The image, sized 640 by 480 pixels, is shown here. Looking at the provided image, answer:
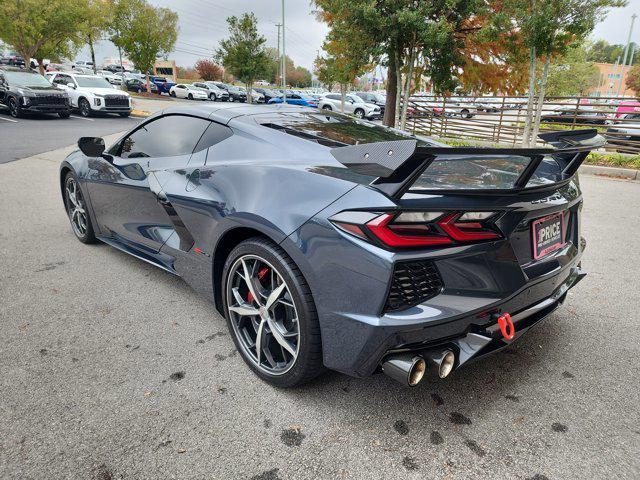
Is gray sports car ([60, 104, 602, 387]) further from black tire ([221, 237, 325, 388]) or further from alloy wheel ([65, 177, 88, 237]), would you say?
alloy wheel ([65, 177, 88, 237])

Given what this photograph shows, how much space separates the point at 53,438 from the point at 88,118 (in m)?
20.8

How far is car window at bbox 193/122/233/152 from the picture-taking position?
2836 millimetres

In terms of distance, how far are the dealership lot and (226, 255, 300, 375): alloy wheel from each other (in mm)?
158

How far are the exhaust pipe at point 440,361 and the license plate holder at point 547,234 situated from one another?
25.8 inches

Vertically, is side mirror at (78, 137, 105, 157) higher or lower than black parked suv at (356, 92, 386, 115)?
lower

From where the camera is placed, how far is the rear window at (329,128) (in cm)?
266

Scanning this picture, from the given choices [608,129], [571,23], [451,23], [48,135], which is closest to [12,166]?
[48,135]

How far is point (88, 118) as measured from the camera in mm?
19828

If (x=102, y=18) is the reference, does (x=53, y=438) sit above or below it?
below

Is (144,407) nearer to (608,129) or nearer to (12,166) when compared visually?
(12,166)

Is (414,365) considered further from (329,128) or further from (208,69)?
(208,69)

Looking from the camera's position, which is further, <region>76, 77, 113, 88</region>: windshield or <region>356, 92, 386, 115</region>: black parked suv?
<region>356, 92, 386, 115</region>: black parked suv

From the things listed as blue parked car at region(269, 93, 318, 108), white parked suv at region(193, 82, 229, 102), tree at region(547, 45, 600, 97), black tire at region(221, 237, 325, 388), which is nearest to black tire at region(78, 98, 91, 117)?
blue parked car at region(269, 93, 318, 108)

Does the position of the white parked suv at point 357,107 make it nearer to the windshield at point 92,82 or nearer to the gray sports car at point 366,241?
the windshield at point 92,82
